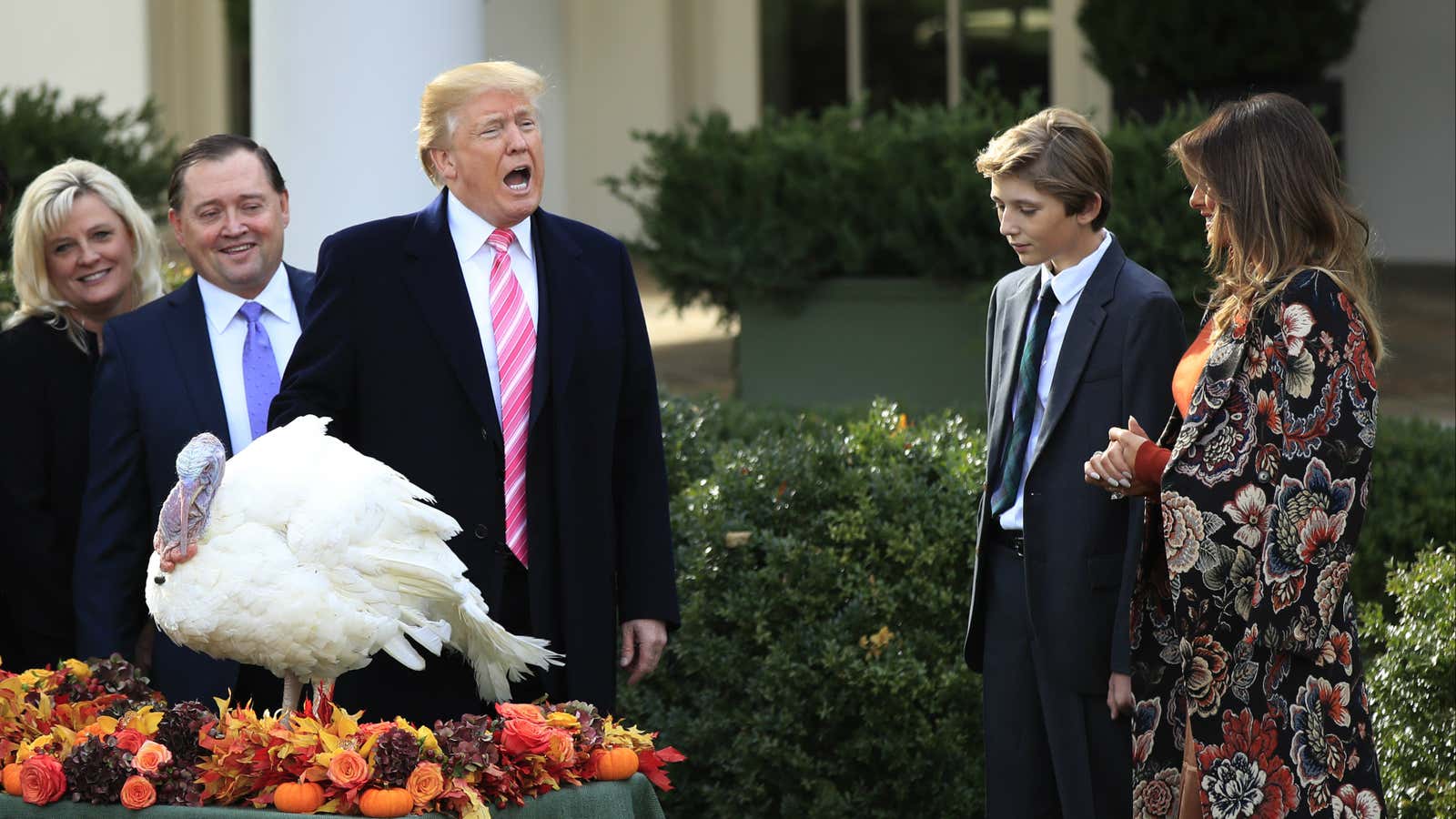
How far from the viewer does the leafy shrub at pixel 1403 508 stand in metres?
6.16

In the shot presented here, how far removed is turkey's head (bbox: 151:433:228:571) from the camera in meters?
2.74

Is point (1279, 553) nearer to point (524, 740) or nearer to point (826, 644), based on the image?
point (524, 740)

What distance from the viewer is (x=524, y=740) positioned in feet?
9.62

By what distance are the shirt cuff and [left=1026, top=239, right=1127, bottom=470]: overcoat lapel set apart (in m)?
0.33

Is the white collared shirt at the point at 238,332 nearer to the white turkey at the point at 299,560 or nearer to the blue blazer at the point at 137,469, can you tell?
the blue blazer at the point at 137,469

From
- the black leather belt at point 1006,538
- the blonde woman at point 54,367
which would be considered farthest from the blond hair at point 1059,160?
the blonde woman at point 54,367

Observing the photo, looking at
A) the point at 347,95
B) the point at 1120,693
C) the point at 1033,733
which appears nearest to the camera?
the point at 1120,693

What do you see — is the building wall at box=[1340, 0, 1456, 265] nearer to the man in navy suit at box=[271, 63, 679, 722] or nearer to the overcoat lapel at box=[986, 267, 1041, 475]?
the overcoat lapel at box=[986, 267, 1041, 475]

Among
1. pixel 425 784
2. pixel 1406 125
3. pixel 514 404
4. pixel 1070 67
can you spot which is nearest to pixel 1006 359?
pixel 514 404

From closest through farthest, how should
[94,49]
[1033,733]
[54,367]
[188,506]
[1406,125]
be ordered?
[188,506] < [1033,733] < [54,367] < [1406,125] < [94,49]

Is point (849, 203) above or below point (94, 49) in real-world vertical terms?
below

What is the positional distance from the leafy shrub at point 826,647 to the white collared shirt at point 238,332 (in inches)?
59.5

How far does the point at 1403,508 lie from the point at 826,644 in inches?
108

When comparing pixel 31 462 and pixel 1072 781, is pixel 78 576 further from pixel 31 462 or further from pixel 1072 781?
pixel 1072 781
